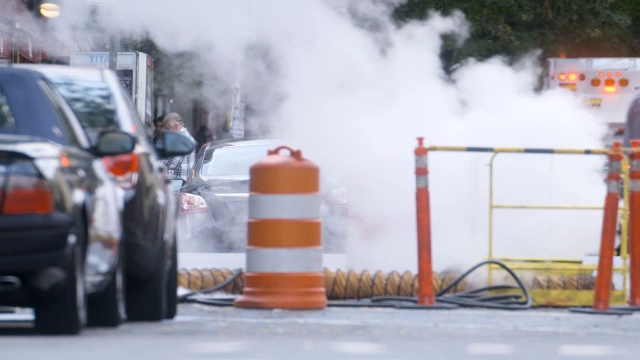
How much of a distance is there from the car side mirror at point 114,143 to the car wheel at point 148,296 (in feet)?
2.93

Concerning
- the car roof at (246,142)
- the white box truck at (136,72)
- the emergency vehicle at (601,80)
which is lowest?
the car roof at (246,142)

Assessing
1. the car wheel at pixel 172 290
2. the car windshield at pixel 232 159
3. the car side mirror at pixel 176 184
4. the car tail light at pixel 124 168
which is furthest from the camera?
the car side mirror at pixel 176 184

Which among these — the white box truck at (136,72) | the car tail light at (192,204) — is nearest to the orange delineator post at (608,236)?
the car tail light at (192,204)

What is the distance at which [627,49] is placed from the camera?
33156 millimetres

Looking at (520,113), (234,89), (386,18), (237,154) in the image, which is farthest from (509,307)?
(234,89)

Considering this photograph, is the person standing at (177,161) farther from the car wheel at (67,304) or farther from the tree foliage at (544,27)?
the car wheel at (67,304)

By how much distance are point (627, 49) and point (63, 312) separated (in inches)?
944

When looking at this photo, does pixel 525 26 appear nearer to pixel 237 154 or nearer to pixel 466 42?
pixel 466 42

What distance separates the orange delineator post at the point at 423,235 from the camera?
1383 cm

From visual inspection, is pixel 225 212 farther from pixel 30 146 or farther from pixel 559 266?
pixel 30 146

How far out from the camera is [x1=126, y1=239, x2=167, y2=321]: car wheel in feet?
39.1

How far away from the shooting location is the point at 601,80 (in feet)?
86.8

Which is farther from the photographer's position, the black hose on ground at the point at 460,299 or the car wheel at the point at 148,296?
the black hose on ground at the point at 460,299

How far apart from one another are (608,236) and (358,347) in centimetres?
415
